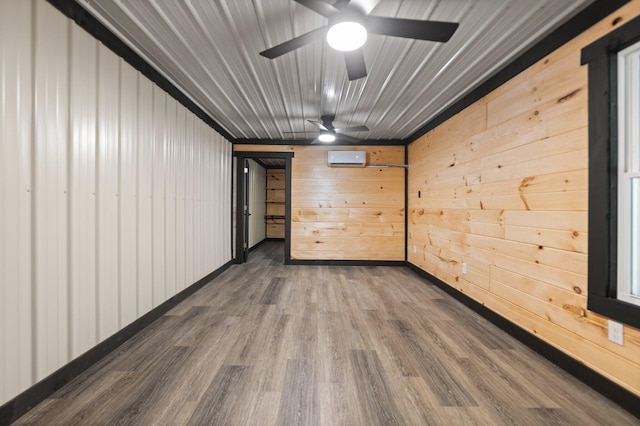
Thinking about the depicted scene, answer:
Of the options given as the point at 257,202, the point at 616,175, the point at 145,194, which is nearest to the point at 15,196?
the point at 145,194

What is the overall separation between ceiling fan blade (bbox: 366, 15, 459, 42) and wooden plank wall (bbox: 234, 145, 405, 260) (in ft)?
10.8

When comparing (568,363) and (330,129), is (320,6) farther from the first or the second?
(568,363)

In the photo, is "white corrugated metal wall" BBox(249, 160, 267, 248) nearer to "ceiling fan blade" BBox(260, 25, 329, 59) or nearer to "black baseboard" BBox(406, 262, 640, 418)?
"ceiling fan blade" BBox(260, 25, 329, 59)

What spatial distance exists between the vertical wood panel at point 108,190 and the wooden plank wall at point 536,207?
10.9 ft

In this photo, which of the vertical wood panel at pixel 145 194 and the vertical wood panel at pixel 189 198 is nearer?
the vertical wood panel at pixel 145 194

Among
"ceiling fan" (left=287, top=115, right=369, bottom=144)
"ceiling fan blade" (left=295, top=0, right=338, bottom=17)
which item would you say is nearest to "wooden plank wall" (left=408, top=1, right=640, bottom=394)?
"ceiling fan" (left=287, top=115, right=369, bottom=144)

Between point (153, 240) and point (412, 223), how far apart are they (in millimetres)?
3932

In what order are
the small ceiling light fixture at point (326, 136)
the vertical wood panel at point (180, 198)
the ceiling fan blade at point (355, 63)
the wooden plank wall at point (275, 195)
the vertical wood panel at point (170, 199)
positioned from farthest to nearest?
1. the wooden plank wall at point (275, 195)
2. the small ceiling light fixture at point (326, 136)
3. the vertical wood panel at point (180, 198)
4. the vertical wood panel at point (170, 199)
5. the ceiling fan blade at point (355, 63)

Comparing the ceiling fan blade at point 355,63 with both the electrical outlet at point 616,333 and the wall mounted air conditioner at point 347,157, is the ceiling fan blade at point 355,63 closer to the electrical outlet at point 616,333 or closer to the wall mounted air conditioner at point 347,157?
the electrical outlet at point 616,333

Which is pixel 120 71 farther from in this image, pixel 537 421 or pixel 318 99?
pixel 537 421

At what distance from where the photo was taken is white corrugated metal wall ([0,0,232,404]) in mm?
1263

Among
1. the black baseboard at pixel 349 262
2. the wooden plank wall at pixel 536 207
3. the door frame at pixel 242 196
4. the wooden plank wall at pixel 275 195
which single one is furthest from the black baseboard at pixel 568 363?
the wooden plank wall at pixel 275 195

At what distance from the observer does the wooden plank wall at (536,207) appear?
A: 1.62 m

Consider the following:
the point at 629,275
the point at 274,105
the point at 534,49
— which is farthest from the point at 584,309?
the point at 274,105
